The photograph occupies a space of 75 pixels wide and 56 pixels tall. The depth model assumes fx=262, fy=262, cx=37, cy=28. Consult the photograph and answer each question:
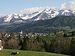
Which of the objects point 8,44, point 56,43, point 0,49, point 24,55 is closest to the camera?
point 24,55

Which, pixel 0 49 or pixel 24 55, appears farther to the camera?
pixel 0 49

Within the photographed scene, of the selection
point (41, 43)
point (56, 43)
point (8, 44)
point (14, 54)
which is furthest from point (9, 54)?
point (8, 44)

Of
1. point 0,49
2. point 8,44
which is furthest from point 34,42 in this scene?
point 0,49

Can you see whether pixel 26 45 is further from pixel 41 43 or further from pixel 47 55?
pixel 47 55

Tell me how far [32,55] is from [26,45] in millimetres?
53918

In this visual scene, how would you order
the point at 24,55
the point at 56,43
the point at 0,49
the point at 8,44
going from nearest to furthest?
the point at 24,55
the point at 0,49
the point at 56,43
the point at 8,44

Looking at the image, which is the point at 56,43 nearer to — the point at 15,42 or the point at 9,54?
the point at 15,42

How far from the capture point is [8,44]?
128 meters

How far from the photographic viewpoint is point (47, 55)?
57375 millimetres

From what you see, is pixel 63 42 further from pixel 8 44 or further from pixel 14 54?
pixel 14 54

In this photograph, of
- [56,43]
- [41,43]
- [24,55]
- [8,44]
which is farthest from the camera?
[8,44]

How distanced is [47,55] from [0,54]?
10207mm

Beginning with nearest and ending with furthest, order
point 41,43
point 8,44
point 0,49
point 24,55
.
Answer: point 24,55
point 0,49
point 41,43
point 8,44

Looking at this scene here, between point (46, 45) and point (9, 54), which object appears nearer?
point (9, 54)
